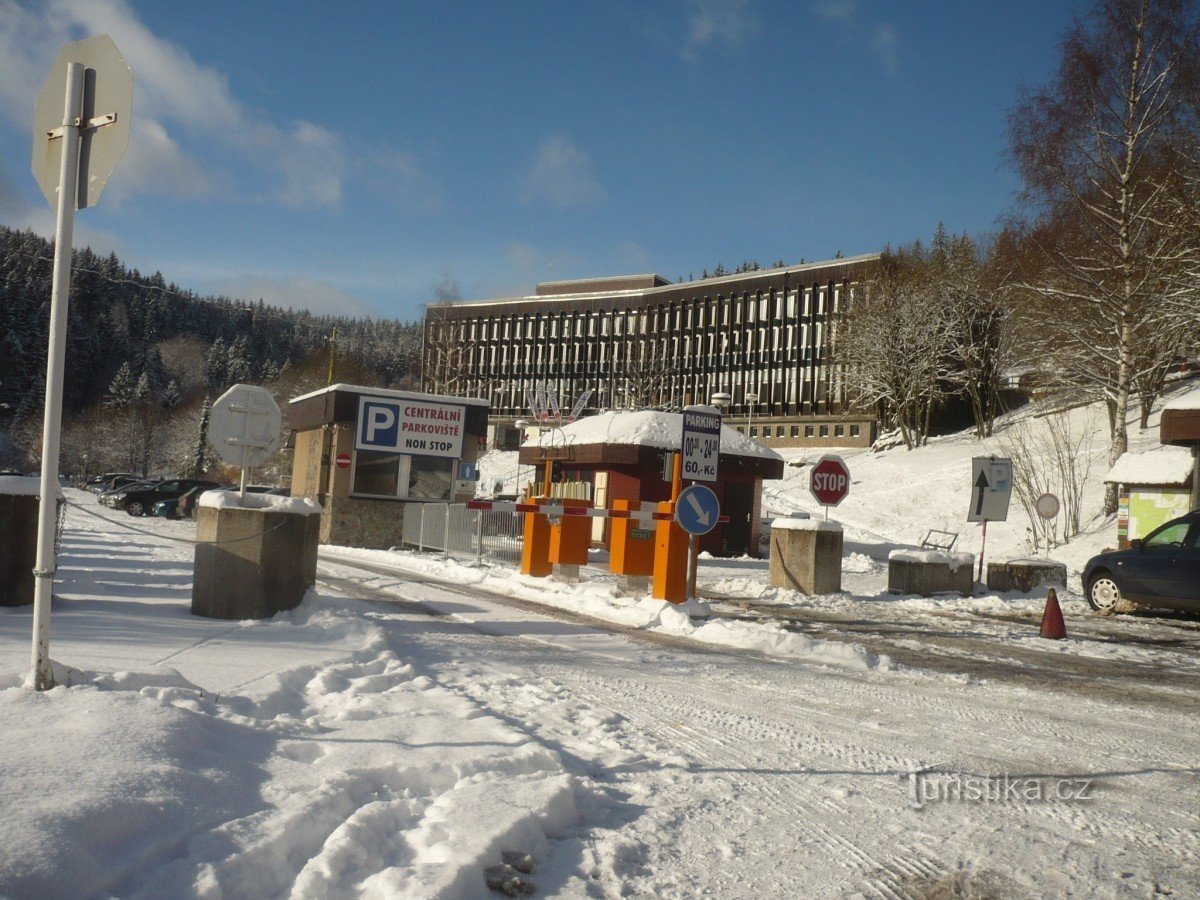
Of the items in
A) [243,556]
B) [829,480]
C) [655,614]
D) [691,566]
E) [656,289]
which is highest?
[656,289]

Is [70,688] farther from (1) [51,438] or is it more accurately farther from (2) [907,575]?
(2) [907,575]

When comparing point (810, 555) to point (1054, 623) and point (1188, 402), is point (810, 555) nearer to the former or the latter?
point (1054, 623)

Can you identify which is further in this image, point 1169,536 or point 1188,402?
point 1188,402

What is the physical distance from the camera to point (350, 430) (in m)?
28.7

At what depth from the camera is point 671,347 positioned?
8325 cm

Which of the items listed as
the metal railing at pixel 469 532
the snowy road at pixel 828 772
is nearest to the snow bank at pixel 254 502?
the snowy road at pixel 828 772

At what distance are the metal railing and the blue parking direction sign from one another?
8.36m

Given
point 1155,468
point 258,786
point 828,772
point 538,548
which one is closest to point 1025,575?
point 1155,468

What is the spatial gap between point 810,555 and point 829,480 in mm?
1408

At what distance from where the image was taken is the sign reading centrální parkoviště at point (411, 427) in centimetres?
2870

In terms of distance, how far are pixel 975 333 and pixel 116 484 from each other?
163ft

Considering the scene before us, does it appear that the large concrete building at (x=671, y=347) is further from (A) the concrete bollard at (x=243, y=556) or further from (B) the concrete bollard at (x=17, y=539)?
(B) the concrete bollard at (x=17, y=539)

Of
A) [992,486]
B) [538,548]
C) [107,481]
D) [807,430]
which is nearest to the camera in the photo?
[538,548]

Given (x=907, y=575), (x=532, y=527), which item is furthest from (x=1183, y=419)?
(x=532, y=527)
